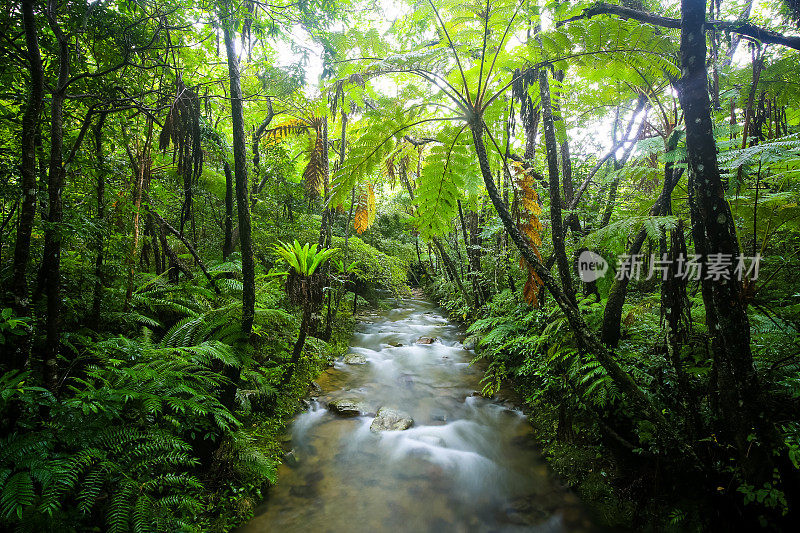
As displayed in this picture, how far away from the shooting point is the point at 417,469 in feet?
12.0

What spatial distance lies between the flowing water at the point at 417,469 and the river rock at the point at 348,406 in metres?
0.05

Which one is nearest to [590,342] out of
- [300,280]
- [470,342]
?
[300,280]

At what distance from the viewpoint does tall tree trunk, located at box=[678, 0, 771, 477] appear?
6.53 feet

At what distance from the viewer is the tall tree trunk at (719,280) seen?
199 cm

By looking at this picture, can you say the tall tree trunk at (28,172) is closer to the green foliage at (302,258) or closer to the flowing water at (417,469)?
the flowing water at (417,469)

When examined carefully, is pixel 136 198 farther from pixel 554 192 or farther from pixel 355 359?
pixel 554 192

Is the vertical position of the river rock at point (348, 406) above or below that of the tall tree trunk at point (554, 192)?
below

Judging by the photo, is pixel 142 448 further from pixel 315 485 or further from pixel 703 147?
pixel 703 147

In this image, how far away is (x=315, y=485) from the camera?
132 inches

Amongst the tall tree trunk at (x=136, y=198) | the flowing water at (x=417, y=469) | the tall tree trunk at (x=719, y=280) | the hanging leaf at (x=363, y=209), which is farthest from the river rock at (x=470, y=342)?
the tall tree trunk at (x=136, y=198)

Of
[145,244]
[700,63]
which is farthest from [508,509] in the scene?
[145,244]

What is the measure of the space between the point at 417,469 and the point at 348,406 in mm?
1528

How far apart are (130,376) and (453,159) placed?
3.34m

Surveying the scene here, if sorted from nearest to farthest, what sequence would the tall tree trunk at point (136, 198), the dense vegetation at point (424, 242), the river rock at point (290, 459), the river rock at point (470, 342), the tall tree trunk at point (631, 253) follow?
the dense vegetation at point (424, 242), the tall tree trunk at point (631, 253), the river rock at point (290, 459), the tall tree trunk at point (136, 198), the river rock at point (470, 342)
